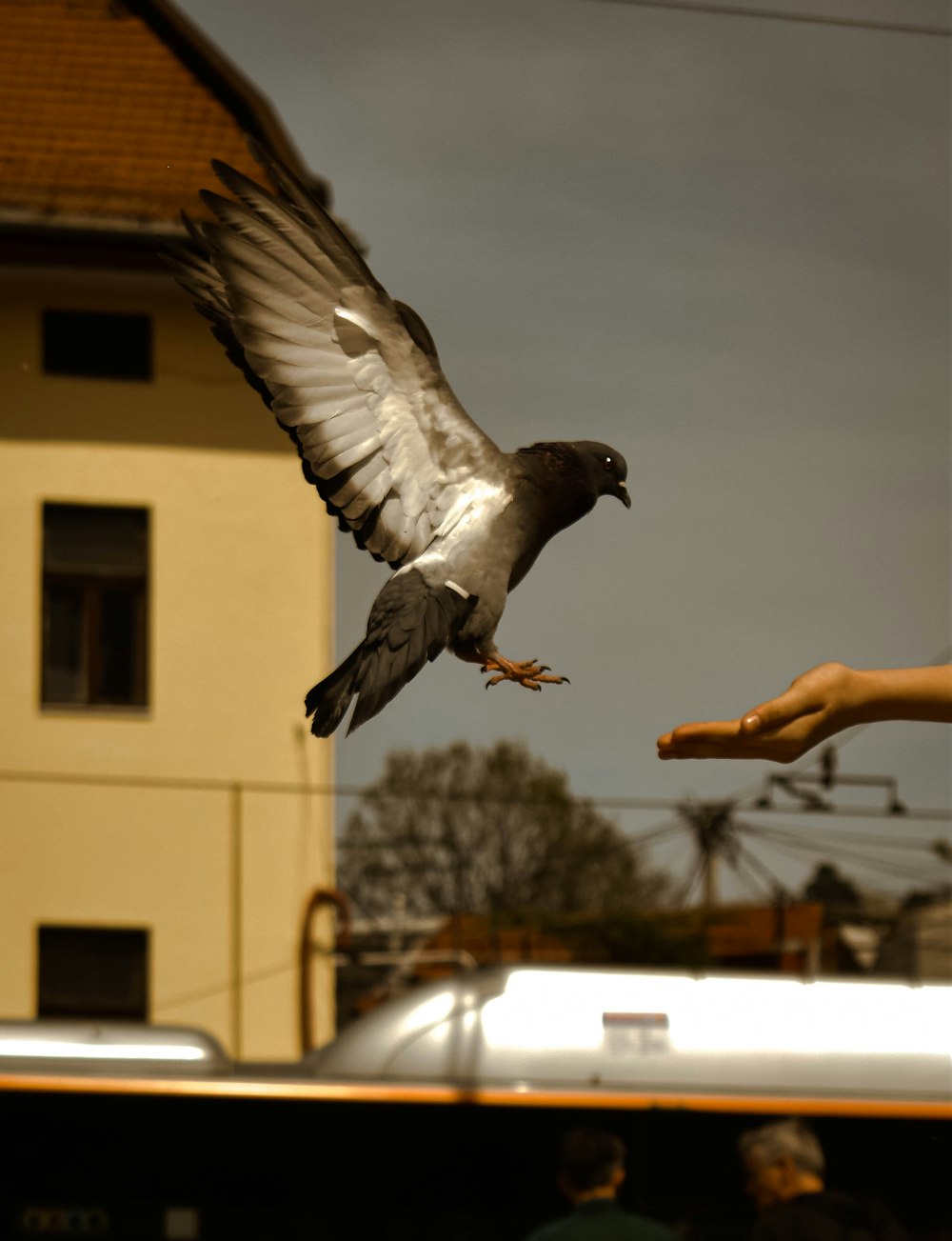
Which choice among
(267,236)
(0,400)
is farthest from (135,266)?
(267,236)

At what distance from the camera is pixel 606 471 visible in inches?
83.7

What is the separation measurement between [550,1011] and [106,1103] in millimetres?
1604

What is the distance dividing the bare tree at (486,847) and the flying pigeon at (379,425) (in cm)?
505

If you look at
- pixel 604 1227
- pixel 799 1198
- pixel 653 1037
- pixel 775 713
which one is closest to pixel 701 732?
pixel 775 713

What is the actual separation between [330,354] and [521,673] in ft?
1.25

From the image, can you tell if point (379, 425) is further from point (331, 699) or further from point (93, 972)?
point (93, 972)

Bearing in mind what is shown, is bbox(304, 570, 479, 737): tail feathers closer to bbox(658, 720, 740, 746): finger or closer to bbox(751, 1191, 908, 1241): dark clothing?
bbox(658, 720, 740, 746): finger

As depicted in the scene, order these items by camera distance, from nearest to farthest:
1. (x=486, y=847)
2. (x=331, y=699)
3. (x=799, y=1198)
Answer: (x=331, y=699), (x=799, y=1198), (x=486, y=847)

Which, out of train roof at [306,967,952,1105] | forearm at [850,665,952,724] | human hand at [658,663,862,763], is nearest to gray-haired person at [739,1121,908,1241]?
train roof at [306,967,952,1105]

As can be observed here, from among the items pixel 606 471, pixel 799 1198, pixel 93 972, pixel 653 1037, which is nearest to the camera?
pixel 606 471

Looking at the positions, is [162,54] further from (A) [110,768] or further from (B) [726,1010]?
(B) [726,1010]

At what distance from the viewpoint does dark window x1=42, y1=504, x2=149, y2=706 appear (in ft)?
35.1

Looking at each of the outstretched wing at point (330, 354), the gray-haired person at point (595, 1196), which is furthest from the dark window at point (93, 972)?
the outstretched wing at point (330, 354)

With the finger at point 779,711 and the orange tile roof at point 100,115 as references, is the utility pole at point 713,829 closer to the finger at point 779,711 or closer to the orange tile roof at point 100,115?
the orange tile roof at point 100,115
